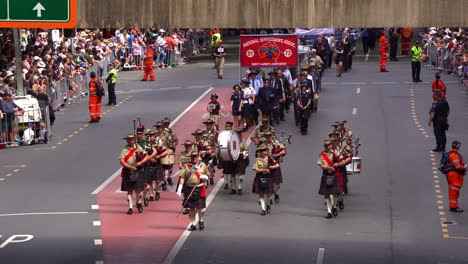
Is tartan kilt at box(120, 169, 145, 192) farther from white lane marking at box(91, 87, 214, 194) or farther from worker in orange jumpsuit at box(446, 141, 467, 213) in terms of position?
worker in orange jumpsuit at box(446, 141, 467, 213)

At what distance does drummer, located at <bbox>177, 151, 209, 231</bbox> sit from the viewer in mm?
30312

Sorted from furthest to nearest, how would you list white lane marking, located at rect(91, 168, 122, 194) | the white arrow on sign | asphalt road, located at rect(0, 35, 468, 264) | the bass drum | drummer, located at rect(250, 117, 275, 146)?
white lane marking, located at rect(91, 168, 122, 194) → drummer, located at rect(250, 117, 275, 146) → the bass drum → asphalt road, located at rect(0, 35, 468, 264) → the white arrow on sign

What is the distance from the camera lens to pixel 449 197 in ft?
107

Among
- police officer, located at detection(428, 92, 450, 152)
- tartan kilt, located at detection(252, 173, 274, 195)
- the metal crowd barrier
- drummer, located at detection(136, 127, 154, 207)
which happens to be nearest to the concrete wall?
tartan kilt, located at detection(252, 173, 274, 195)

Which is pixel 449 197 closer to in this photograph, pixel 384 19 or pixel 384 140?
pixel 384 19

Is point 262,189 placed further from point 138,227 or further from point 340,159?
point 138,227

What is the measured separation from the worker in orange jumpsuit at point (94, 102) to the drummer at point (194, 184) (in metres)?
17.0

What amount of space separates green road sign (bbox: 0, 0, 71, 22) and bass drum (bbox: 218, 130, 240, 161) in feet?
29.8

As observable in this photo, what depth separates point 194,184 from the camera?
99.6 feet

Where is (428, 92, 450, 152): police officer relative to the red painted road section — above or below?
above

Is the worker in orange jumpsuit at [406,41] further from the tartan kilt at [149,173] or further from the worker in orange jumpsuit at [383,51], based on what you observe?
the tartan kilt at [149,173]

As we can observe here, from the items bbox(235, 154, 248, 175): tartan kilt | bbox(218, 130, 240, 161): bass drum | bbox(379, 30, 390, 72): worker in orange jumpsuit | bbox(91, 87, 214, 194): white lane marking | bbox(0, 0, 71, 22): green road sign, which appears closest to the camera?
bbox(0, 0, 71, 22): green road sign

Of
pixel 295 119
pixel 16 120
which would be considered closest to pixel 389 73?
pixel 295 119

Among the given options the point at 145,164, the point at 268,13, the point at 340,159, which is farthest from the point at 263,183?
the point at 268,13
